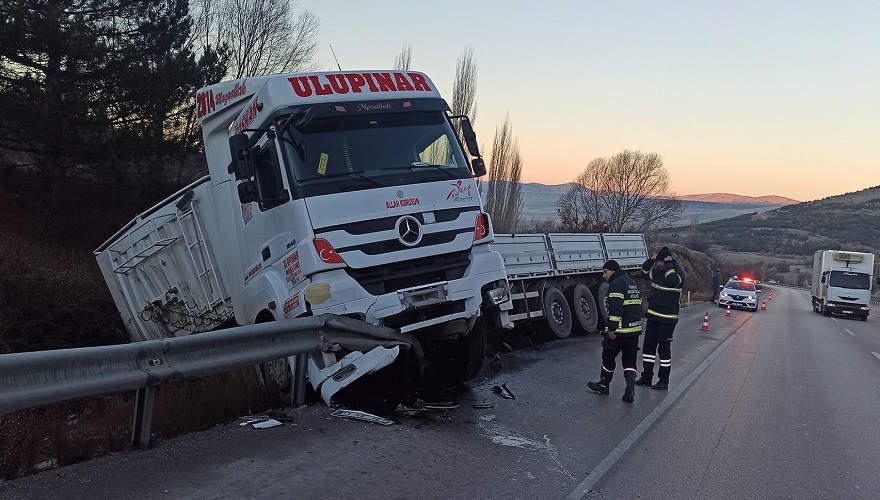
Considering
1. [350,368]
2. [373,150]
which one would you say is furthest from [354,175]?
[350,368]

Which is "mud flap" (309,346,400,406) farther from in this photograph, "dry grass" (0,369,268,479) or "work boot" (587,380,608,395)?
"work boot" (587,380,608,395)

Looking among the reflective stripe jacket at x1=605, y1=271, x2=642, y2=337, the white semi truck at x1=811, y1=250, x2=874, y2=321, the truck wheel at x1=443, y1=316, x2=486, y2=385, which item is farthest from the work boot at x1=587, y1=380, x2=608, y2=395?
the white semi truck at x1=811, y1=250, x2=874, y2=321

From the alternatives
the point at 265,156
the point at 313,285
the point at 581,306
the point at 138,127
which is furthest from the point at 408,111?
the point at 138,127

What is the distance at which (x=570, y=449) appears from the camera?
601 centimetres

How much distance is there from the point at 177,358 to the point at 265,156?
7.57 feet

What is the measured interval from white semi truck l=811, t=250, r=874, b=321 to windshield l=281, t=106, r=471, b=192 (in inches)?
1186

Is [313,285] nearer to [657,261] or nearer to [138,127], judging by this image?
[657,261]

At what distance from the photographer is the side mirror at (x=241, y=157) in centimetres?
686

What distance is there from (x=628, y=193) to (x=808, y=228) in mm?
87209

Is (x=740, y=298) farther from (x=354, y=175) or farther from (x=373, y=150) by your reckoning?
(x=354, y=175)

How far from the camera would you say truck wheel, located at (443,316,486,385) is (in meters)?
8.10

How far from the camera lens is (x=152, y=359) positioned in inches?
210

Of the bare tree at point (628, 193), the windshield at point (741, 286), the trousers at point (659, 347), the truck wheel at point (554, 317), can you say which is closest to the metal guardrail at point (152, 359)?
the trousers at point (659, 347)

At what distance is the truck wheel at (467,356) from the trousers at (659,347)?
2448 millimetres
